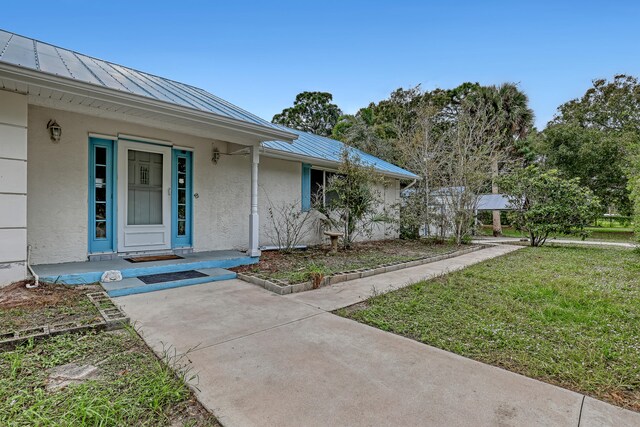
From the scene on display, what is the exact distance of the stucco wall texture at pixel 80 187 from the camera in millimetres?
5000

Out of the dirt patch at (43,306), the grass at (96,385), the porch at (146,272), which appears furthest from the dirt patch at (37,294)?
the grass at (96,385)

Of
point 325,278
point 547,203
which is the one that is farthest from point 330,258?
point 547,203

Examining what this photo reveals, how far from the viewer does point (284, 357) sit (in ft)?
8.58

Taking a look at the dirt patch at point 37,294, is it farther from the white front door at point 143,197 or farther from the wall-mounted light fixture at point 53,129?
the wall-mounted light fixture at point 53,129

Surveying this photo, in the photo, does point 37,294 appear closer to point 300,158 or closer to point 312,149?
point 300,158

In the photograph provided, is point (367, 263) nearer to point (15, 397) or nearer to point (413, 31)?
point (15, 397)

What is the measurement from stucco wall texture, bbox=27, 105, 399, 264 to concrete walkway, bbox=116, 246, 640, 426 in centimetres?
259

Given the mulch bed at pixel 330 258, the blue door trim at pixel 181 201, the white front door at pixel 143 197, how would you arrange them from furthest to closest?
the blue door trim at pixel 181 201, the mulch bed at pixel 330 258, the white front door at pixel 143 197

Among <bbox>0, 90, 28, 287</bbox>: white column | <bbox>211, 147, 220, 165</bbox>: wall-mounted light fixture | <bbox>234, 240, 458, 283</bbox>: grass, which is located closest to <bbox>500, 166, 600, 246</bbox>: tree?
<bbox>234, 240, 458, 283</bbox>: grass

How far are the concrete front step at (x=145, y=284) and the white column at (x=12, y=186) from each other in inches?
42.1

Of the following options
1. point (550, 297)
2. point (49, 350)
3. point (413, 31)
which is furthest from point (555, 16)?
point (49, 350)

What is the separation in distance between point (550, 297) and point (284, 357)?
3942 millimetres

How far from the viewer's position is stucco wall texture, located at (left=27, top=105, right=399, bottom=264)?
5.00 metres

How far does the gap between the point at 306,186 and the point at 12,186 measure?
6.10m
